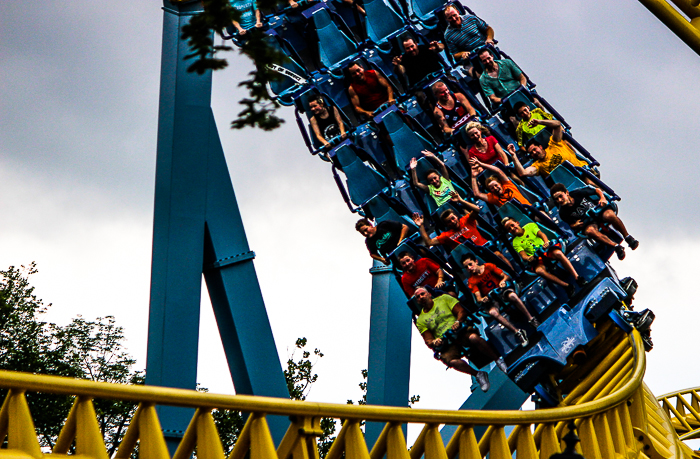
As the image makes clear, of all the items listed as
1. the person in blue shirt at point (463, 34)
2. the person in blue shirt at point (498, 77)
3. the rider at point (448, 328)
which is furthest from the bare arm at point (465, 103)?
the rider at point (448, 328)

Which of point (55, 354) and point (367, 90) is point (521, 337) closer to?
point (367, 90)

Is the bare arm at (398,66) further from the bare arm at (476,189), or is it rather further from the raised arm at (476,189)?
the bare arm at (476,189)

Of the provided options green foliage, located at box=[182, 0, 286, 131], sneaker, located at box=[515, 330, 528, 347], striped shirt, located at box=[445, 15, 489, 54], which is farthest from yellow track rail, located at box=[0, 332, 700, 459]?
striped shirt, located at box=[445, 15, 489, 54]

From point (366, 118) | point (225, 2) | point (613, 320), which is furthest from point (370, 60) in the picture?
point (225, 2)

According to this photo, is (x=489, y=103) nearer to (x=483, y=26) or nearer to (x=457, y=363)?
(x=483, y=26)

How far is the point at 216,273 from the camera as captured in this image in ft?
21.1

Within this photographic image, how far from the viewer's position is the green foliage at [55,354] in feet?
49.9

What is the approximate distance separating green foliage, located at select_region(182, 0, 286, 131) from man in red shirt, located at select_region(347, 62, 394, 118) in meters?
5.37

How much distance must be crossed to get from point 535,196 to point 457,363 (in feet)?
5.28

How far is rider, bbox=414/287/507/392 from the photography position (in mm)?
6680

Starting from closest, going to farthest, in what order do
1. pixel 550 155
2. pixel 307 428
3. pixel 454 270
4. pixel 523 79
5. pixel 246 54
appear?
1. pixel 246 54
2. pixel 307 428
3. pixel 454 270
4. pixel 550 155
5. pixel 523 79

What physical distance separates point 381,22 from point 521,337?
338cm

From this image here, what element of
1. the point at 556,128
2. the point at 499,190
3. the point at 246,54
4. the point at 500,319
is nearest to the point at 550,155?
the point at 556,128

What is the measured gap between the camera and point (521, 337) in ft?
21.4
